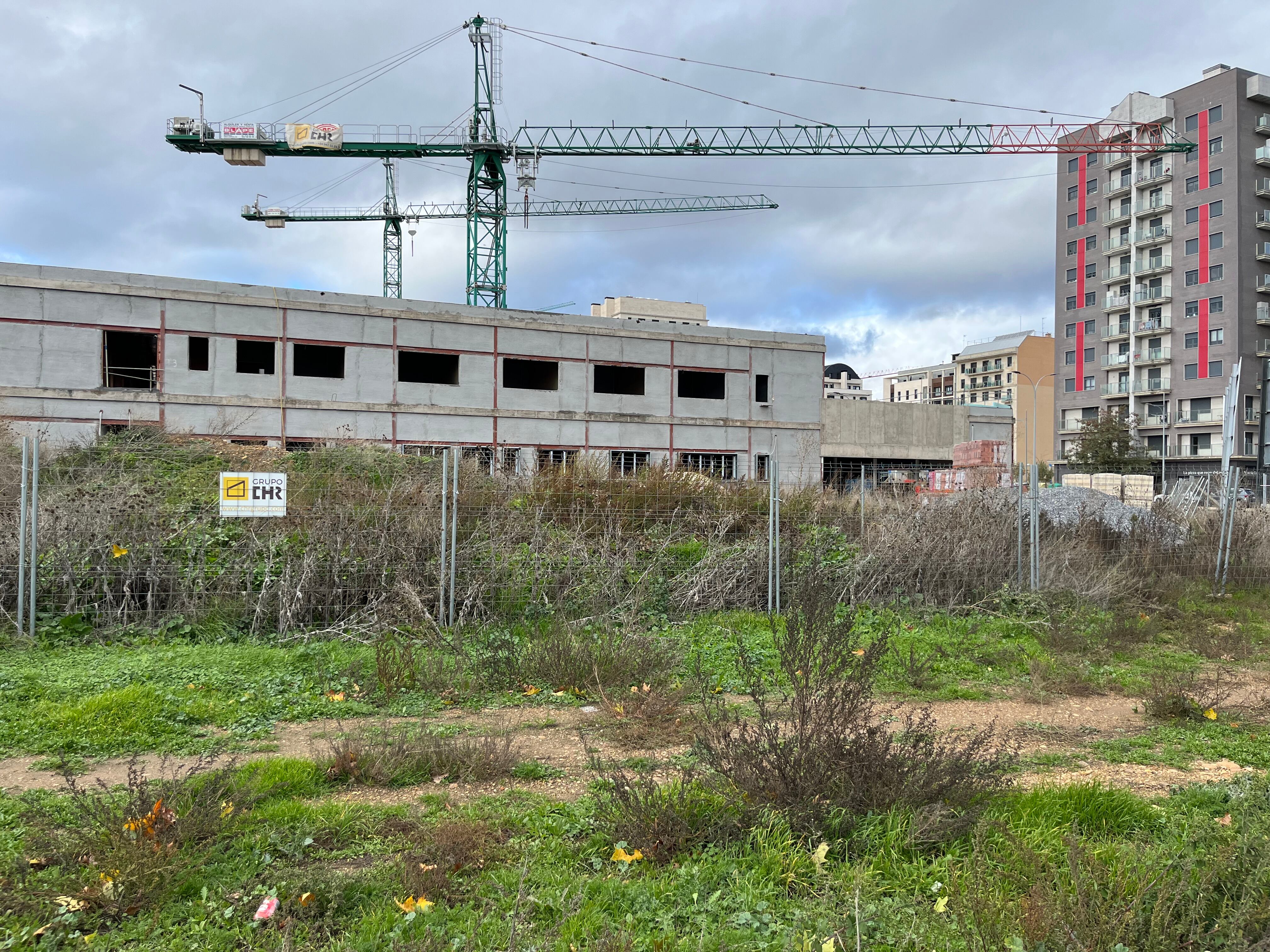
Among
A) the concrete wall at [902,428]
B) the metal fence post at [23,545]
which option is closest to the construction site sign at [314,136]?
the concrete wall at [902,428]

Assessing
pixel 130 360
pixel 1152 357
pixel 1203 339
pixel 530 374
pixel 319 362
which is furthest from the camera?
pixel 1152 357

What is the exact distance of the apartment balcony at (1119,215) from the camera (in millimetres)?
67375

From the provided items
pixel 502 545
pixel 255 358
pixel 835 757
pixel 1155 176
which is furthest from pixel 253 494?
pixel 1155 176

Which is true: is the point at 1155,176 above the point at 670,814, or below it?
above

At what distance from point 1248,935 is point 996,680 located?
523cm

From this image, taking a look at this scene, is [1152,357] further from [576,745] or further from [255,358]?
[576,745]

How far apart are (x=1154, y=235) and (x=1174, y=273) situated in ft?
11.1

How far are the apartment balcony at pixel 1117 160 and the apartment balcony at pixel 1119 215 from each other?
10.9ft

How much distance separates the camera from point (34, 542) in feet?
25.2

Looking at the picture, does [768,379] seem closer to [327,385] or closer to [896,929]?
[327,385]

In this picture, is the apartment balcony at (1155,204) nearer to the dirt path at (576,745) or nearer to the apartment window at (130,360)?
the apartment window at (130,360)

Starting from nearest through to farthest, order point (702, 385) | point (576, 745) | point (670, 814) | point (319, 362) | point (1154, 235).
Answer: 1. point (670, 814)
2. point (576, 745)
3. point (319, 362)
4. point (702, 385)
5. point (1154, 235)

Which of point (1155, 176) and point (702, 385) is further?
point (1155, 176)

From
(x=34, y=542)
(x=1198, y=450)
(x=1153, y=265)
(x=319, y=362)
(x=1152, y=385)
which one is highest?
(x=1153, y=265)
